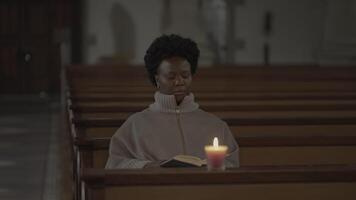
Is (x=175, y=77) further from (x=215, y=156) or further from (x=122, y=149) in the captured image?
(x=215, y=156)

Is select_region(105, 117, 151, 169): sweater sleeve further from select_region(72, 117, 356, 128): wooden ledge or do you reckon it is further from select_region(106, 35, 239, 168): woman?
select_region(72, 117, 356, 128): wooden ledge

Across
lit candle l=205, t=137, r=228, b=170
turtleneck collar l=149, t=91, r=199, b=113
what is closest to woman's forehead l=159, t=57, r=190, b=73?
turtleneck collar l=149, t=91, r=199, b=113

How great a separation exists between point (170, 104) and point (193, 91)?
11.4 feet

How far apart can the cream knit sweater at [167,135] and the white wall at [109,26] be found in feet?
32.8

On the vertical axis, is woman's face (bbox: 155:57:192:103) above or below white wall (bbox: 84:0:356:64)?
below

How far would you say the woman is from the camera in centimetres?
294

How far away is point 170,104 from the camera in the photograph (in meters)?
3.01

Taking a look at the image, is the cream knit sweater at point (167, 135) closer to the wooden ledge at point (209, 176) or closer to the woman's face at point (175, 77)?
the woman's face at point (175, 77)

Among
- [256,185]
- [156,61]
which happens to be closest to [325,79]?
[156,61]

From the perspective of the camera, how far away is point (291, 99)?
18.6 ft

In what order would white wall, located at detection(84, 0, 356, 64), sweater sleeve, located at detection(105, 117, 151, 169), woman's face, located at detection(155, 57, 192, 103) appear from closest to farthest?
sweater sleeve, located at detection(105, 117, 151, 169), woman's face, located at detection(155, 57, 192, 103), white wall, located at detection(84, 0, 356, 64)

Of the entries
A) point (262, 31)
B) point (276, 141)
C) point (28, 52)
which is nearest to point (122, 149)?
point (276, 141)

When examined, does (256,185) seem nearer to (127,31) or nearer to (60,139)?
(60,139)

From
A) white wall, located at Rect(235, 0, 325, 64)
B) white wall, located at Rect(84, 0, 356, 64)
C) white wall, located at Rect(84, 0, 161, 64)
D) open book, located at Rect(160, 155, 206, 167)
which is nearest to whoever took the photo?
open book, located at Rect(160, 155, 206, 167)
